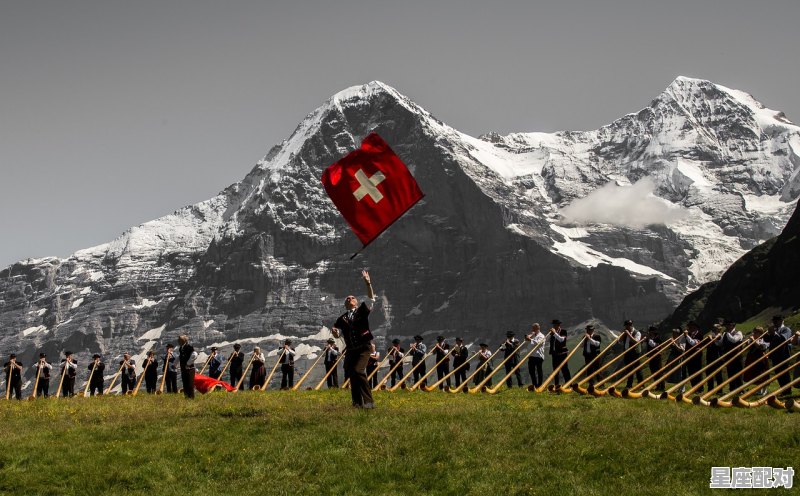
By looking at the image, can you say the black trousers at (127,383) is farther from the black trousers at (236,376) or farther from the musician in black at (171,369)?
the black trousers at (236,376)

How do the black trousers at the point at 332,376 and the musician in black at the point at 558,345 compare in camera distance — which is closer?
the musician in black at the point at 558,345

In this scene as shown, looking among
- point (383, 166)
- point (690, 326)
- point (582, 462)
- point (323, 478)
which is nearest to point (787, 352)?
point (690, 326)

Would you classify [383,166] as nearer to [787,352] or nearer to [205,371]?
[787,352]

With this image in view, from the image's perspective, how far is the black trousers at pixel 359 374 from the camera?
26.5 metres

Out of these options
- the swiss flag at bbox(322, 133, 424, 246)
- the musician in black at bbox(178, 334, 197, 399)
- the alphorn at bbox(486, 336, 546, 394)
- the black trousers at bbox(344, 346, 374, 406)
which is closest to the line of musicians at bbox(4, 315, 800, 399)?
the alphorn at bbox(486, 336, 546, 394)

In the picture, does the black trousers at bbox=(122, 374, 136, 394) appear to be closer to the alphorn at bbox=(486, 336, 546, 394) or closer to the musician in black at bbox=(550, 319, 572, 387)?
the alphorn at bbox=(486, 336, 546, 394)

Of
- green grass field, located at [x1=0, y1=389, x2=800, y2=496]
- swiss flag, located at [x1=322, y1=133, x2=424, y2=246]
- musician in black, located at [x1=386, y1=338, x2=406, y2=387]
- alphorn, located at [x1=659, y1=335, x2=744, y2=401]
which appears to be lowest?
green grass field, located at [x1=0, y1=389, x2=800, y2=496]

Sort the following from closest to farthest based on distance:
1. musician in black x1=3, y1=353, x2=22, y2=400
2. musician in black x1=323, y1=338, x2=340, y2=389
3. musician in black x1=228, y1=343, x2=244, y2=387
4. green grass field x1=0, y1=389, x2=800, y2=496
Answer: green grass field x1=0, y1=389, x2=800, y2=496
musician in black x1=323, y1=338, x2=340, y2=389
musician in black x1=3, y1=353, x2=22, y2=400
musician in black x1=228, y1=343, x2=244, y2=387

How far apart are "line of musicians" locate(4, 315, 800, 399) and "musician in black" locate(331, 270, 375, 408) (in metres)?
8.91

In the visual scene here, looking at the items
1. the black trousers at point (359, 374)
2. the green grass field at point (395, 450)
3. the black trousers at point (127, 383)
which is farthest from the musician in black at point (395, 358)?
the green grass field at point (395, 450)

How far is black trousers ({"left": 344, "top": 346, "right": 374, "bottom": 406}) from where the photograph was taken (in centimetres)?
2648

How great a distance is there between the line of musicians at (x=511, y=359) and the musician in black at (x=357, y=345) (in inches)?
351

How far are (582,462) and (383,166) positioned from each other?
1404 cm

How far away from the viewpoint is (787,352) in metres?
37.9
